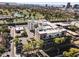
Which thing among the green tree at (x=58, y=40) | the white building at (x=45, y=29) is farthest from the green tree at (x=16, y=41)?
the green tree at (x=58, y=40)

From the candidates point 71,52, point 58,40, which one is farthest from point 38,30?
point 71,52

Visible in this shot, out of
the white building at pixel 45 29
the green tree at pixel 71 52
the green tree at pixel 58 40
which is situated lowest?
the green tree at pixel 71 52

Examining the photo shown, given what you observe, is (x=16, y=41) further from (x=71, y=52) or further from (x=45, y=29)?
(x=71, y=52)

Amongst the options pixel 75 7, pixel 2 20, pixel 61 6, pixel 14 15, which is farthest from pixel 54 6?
pixel 2 20

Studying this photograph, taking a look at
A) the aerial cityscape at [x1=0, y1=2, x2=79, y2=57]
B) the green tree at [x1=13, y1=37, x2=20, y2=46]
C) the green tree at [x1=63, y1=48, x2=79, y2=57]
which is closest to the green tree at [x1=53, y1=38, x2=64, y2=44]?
the aerial cityscape at [x1=0, y1=2, x2=79, y2=57]

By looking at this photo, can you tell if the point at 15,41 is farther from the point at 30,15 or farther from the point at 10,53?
the point at 30,15

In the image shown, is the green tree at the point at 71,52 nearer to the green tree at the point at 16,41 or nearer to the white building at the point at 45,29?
the white building at the point at 45,29

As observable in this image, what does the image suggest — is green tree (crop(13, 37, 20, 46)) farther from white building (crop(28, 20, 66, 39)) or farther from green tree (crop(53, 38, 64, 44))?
green tree (crop(53, 38, 64, 44))

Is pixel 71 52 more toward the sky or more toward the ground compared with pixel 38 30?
more toward the ground
